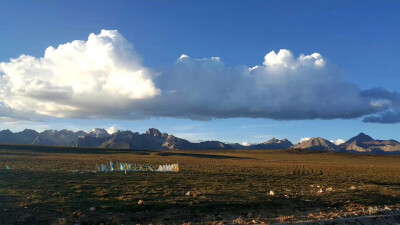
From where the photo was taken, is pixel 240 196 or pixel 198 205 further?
pixel 240 196

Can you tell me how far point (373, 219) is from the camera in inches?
464

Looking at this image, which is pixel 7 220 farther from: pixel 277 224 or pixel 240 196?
pixel 240 196

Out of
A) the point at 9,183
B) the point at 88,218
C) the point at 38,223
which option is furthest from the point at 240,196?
the point at 9,183

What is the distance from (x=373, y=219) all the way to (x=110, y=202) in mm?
12029

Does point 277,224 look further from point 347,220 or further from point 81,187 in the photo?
point 81,187

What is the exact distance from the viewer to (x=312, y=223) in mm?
10734

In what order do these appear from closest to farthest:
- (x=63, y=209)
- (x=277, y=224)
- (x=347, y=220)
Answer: (x=277, y=224), (x=347, y=220), (x=63, y=209)

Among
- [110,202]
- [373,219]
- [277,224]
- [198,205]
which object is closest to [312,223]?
[277,224]

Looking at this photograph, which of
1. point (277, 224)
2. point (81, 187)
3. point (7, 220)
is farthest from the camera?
point (81, 187)

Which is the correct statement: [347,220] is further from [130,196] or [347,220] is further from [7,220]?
[7,220]

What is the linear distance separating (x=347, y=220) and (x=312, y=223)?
167 centimetres

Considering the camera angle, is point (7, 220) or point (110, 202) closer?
point (7, 220)

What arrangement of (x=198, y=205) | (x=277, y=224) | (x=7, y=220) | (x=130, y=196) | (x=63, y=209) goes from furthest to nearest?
1. (x=130, y=196)
2. (x=198, y=205)
3. (x=63, y=209)
4. (x=7, y=220)
5. (x=277, y=224)

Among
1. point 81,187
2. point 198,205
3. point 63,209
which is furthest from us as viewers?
point 81,187
